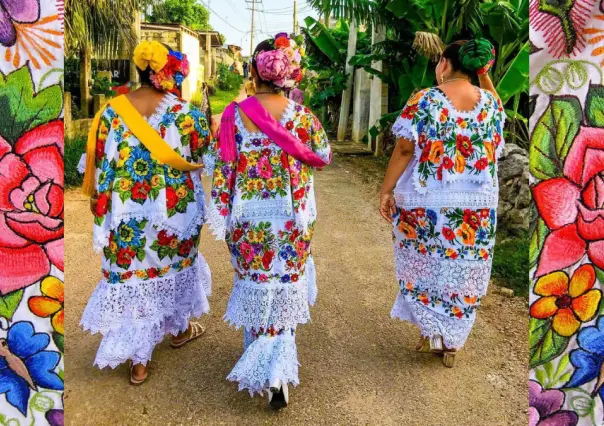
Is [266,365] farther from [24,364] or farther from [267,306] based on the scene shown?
[24,364]

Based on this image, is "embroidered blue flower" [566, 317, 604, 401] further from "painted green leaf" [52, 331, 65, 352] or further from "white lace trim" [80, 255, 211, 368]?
"white lace trim" [80, 255, 211, 368]

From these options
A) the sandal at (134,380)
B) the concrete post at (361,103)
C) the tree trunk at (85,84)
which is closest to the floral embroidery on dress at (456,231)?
the sandal at (134,380)

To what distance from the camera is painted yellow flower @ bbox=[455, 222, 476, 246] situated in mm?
3057

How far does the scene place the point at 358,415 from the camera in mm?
2820

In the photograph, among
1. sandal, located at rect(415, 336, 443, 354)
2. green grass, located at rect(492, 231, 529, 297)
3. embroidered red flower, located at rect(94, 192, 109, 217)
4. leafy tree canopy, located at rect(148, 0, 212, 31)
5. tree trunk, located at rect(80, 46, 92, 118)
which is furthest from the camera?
leafy tree canopy, located at rect(148, 0, 212, 31)

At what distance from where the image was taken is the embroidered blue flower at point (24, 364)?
150cm

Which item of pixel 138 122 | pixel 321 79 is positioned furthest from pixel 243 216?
pixel 321 79

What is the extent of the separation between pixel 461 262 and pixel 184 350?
1.85 meters

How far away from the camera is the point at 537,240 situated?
144 centimetres

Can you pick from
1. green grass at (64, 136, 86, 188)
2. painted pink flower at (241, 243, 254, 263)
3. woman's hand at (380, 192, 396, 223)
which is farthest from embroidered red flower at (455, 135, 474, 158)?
green grass at (64, 136, 86, 188)

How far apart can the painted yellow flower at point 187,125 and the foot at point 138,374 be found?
1.37m

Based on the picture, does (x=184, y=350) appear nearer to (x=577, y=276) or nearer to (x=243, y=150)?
(x=243, y=150)

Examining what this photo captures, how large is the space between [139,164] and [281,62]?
0.96m

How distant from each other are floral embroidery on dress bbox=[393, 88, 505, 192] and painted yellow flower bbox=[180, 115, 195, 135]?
3.85 feet
